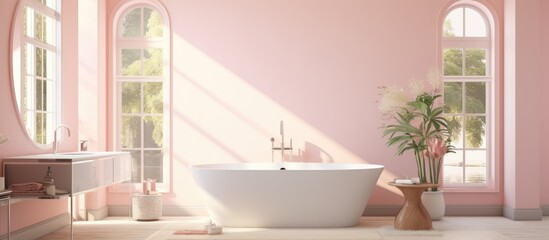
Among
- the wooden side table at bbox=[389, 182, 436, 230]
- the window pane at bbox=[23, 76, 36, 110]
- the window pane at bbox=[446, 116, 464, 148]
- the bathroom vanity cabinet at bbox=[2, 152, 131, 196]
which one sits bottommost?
the wooden side table at bbox=[389, 182, 436, 230]

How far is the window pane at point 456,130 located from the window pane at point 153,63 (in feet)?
11.3

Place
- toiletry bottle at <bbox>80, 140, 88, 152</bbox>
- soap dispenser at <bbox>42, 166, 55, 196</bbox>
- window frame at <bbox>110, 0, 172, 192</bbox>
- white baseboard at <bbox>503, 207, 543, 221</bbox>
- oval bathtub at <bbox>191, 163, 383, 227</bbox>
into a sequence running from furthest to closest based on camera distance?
window frame at <bbox>110, 0, 172, 192</bbox>
white baseboard at <bbox>503, 207, 543, 221</bbox>
toiletry bottle at <bbox>80, 140, 88, 152</bbox>
oval bathtub at <bbox>191, 163, 383, 227</bbox>
soap dispenser at <bbox>42, 166, 55, 196</bbox>

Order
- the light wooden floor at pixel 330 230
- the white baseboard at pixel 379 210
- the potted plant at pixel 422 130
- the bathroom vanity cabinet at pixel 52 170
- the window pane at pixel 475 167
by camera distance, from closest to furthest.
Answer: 1. the bathroom vanity cabinet at pixel 52 170
2. the light wooden floor at pixel 330 230
3. the potted plant at pixel 422 130
4. the white baseboard at pixel 379 210
5. the window pane at pixel 475 167

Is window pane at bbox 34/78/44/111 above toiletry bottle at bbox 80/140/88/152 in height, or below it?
above

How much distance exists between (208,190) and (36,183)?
1.91 meters

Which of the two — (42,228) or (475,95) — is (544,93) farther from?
(42,228)

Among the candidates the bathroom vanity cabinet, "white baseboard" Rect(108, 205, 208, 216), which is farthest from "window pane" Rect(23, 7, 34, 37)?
"white baseboard" Rect(108, 205, 208, 216)

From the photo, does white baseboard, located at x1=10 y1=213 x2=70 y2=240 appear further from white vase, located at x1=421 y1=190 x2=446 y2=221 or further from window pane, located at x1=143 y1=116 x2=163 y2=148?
white vase, located at x1=421 y1=190 x2=446 y2=221

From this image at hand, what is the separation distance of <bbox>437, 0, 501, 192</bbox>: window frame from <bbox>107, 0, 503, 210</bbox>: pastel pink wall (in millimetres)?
100

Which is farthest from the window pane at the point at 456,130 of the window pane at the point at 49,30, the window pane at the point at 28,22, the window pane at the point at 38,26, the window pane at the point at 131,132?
the window pane at the point at 28,22

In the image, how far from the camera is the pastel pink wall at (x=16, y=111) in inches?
231

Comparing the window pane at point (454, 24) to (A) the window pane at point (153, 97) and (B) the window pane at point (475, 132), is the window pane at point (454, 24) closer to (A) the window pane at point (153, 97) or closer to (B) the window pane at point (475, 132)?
(B) the window pane at point (475, 132)

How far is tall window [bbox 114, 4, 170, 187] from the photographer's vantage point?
27.9 ft

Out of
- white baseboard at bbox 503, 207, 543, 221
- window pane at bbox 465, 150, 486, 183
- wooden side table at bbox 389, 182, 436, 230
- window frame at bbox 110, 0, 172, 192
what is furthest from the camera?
window pane at bbox 465, 150, 486, 183
